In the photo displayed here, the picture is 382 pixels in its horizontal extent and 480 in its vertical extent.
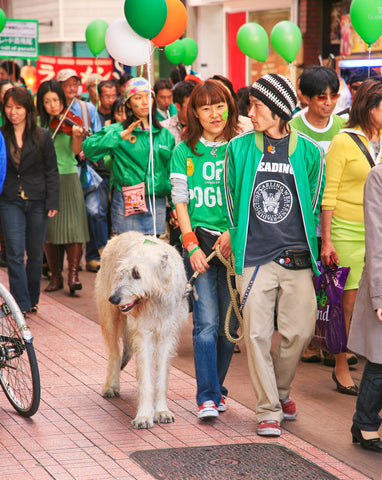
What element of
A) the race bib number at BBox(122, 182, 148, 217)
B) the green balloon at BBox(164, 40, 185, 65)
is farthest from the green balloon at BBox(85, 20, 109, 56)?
the race bib number at BBox(122, 182, 148, 217)

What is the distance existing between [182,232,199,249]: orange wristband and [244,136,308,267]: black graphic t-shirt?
1.43 ft

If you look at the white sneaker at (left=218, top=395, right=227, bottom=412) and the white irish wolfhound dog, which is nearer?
the white irish wolfhound dog

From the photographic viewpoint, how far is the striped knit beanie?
5422 mm

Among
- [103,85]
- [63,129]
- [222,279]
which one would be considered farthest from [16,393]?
[103,85]

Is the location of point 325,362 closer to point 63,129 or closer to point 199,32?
point 63,129

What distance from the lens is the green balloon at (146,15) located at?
643cm

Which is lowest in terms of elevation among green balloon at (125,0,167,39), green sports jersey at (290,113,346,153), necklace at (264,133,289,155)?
necklace at (264,133,289,155)

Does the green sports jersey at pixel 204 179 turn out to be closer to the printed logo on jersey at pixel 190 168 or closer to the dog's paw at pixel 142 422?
the printed logo on jersey at pixel 190 168

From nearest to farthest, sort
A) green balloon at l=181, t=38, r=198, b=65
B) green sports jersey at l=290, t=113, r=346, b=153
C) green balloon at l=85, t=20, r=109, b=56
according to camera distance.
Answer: green sports jersey at l=290, t=113, r=346, b=153, green balloon at l=85, t=20, r=109, b=56, green balloon at l=181, t=38, r=198, b=65

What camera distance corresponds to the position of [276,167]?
5.42 m

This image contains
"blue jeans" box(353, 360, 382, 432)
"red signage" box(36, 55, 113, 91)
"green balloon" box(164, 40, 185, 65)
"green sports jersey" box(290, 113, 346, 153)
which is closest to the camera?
"blue jeans" box(353, 360, 382, 432)

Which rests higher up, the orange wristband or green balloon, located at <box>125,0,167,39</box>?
green balloon, located at <box>125,0,167,39</box>

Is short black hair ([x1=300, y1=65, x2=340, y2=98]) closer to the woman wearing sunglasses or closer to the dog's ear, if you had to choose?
the woman wearing sunglasses

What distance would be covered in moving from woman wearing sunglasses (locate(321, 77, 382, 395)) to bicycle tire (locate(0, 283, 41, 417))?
2.37m
